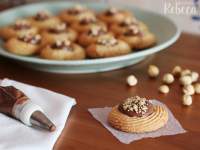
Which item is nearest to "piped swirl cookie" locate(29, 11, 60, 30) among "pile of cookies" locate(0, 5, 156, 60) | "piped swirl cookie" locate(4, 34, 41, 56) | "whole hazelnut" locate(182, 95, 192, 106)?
"pile of cookies" locate(0, 5, 156, 60)

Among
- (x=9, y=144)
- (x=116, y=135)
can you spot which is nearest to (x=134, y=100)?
(x=116, y=135)

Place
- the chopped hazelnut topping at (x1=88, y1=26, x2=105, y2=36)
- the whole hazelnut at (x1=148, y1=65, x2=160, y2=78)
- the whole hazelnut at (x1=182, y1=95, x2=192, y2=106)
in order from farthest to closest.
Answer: the chopped hazelnut topping at (x1=88, y1=26, x2=105, y2=36) → the whole hazelnut at (x1=148, y1=65, x2=160, y2=78) → the whole hazelnut at (x1=182, y1=95, x2=192, y2=106)

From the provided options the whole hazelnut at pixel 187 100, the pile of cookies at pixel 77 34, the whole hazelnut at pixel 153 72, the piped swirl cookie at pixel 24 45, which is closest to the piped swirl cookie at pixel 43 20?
the pile of cookies at pixel 77 34

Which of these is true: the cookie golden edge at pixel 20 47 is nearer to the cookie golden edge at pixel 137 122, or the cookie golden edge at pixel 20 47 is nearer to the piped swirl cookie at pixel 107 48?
the piped swirl cookie at pixel 107 48

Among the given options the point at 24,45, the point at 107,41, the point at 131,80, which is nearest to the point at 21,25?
the point at 24,45

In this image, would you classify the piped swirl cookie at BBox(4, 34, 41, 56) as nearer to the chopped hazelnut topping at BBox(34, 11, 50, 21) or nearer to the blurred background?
the chopped hazelnut topping at BBox(34, 11, 50, 21)

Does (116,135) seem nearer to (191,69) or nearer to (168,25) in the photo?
(191,69)

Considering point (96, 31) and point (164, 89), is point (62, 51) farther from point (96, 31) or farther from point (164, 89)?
point (164, 89)
